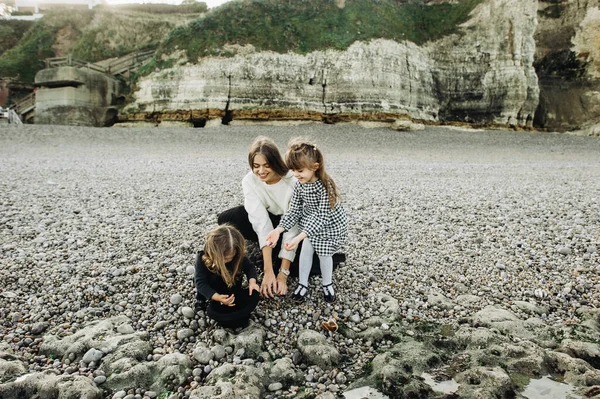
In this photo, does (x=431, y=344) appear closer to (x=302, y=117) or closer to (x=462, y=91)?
(x=302, y=117)

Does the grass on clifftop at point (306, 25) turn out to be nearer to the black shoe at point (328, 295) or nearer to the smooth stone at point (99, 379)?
the black shoe at point (328, 295)

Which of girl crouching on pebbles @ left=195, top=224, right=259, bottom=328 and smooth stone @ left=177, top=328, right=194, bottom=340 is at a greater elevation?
girl crouching on pebbles @ left=195, top=224, right=259, bottom=328

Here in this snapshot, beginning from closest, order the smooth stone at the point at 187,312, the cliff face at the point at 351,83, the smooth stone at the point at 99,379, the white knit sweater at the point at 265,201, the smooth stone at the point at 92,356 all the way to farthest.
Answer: the smooth stone at the point at 99,379 < the smooth stone at the point at 92,356 < the smooth stone at the point at 187,312 < the white knit sweater at the point at 265,201 < the cliff face at the point at 351,83

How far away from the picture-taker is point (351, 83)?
74.3 feet

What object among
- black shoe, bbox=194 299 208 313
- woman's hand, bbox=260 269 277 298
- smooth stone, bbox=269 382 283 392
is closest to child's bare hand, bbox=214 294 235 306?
black shoe, bbox=194 299 208 313

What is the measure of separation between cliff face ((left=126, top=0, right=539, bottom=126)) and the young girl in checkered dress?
19.4 metres

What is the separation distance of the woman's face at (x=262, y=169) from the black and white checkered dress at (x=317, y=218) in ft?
0.93

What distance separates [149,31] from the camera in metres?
33.5

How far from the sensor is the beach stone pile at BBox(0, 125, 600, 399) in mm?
2752

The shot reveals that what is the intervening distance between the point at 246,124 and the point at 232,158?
7.20 meters

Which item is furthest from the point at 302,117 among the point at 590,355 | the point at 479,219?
the point at 590,355

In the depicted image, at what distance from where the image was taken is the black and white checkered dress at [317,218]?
3701 mm

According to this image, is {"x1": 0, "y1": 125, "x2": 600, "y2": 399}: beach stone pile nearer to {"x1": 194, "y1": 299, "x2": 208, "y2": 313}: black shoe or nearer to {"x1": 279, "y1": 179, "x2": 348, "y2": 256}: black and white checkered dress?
{"x1": 194, "y1": 299, "x2": 208, "y2": 313}: black shoe

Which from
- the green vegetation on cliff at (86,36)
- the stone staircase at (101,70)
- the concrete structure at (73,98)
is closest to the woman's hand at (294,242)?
the concrete structure at (73,98)
